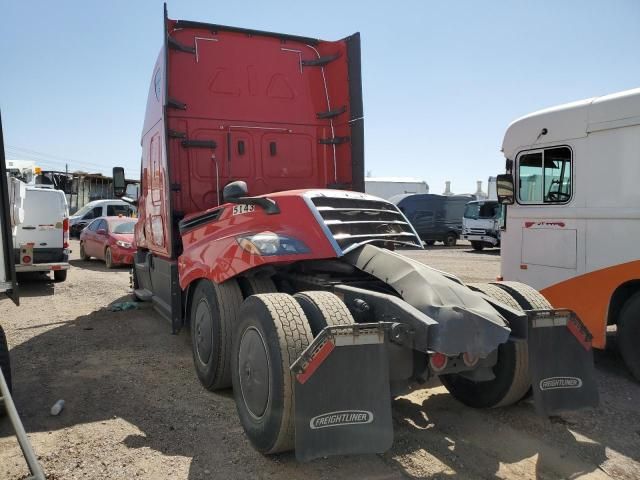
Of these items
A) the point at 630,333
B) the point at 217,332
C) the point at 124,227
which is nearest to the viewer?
the point at 217,332

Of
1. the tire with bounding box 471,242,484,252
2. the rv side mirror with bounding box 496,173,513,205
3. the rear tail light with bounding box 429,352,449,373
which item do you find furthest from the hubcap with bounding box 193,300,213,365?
the tire with bounding box 471,242,484,252

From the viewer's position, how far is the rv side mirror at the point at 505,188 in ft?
20.6

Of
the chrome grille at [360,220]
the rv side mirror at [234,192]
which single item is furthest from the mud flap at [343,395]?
the rv side mirror at [234,192]

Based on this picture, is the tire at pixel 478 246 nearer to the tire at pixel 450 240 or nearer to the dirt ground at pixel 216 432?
the tire at pixel 450 240

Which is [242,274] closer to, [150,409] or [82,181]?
[150,409]

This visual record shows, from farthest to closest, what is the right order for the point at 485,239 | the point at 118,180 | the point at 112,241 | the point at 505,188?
the point at 485,239 < the point at 112,241 < the point at 118,180 < the point at 505,188

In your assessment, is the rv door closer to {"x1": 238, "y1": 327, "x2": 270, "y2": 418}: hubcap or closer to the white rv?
{"x1": 238, "y1": 327, "x2": 270, "y2": 418}: hubcap

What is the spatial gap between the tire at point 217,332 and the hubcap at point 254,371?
0.78 metres

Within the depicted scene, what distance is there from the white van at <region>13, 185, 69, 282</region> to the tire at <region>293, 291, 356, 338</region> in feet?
28.8

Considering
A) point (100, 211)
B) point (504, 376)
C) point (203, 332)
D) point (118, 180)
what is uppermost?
point (118, 180)

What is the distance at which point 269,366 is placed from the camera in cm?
310

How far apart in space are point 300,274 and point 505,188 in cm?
322

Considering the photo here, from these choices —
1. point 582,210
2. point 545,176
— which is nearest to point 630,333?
point 582,210

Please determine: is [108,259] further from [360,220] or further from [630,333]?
→ [630,333]
